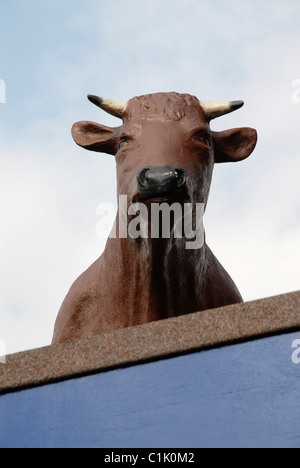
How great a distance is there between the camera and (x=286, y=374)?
2.88 metres

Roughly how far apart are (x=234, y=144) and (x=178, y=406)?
122 inches

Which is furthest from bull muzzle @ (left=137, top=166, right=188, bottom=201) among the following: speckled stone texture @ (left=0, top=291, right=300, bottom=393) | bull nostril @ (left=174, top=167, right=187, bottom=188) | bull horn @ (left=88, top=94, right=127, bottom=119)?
speckled stone texture @ (left=0, top=291, right=300, bottom=393)

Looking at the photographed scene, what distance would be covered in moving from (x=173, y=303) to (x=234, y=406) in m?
2.24

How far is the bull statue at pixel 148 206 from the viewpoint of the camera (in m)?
4.89

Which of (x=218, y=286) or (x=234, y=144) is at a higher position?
(x=234, y=144)

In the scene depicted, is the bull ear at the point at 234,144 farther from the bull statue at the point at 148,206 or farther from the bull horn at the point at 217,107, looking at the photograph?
the bull horn at the point at 217,107

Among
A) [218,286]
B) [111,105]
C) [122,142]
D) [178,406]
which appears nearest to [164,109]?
[122,142]

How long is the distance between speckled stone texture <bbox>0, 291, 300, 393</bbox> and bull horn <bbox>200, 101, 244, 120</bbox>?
256 centimetres

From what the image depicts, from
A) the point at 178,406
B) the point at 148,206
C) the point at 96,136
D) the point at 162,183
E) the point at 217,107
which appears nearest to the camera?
the point at 178,406

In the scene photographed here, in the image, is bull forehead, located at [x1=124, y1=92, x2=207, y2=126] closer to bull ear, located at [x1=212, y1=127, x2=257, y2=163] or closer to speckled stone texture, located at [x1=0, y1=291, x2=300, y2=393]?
bull ear, located at [x1=212, y1=127, x2=257, y2=163]

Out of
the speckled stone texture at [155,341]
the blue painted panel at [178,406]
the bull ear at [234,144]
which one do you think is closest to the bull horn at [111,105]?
the bull ear at [234,144]

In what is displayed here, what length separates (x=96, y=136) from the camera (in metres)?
5.70

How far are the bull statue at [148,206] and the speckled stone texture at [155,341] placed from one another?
147 cm

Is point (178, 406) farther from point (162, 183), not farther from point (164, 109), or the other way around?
point (164, 109)
